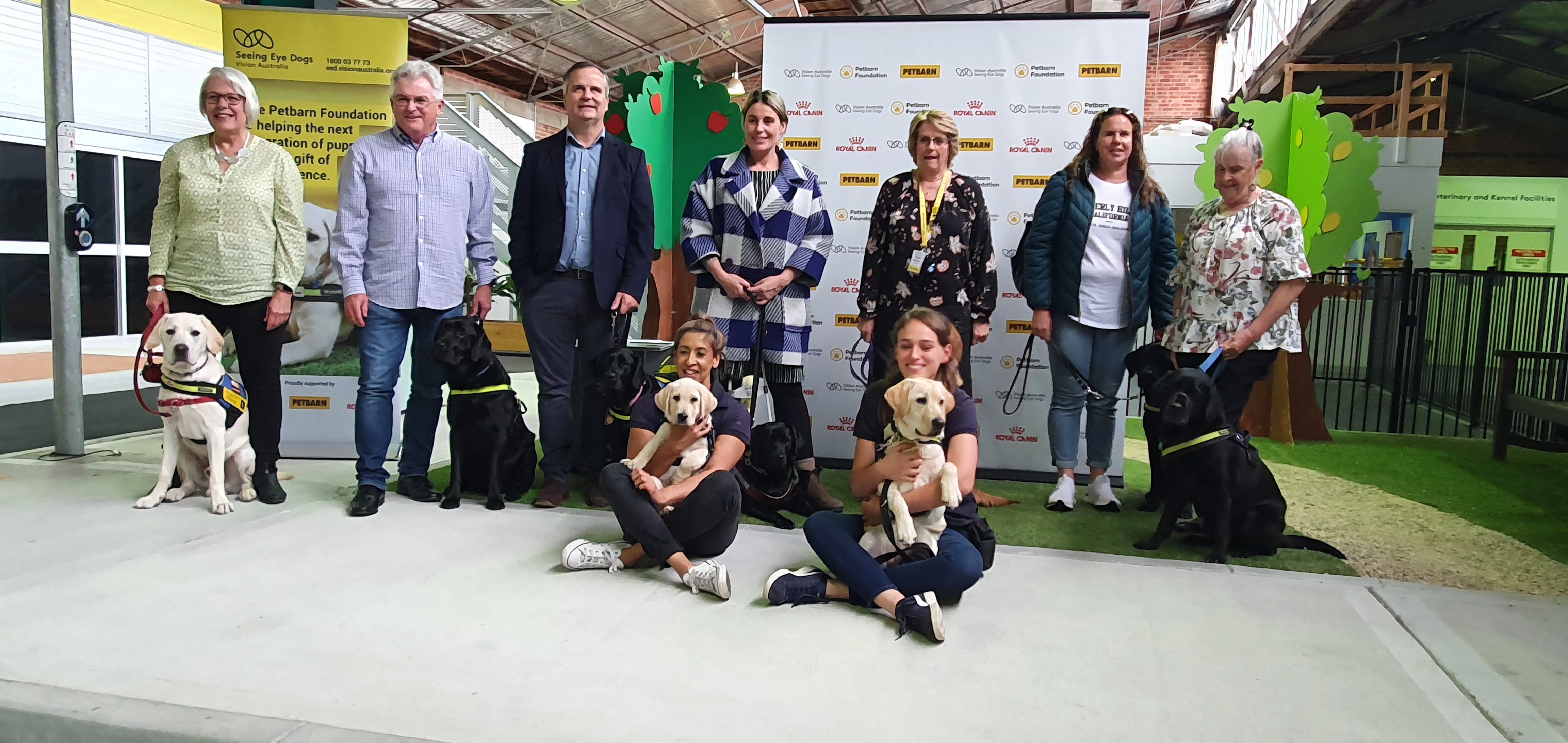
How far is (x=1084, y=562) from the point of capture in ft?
9.73

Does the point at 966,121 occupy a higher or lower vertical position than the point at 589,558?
higher

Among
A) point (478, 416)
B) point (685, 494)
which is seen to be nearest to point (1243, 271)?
point (685, 494)

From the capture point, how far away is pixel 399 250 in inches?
135

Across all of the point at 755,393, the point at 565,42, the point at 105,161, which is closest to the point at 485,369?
the point at 755,393

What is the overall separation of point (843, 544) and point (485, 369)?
1.74m

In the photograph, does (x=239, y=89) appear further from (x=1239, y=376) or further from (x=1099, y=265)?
(x=1239, y=376)

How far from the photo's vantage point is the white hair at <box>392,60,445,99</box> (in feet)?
11.0

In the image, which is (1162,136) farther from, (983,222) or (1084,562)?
(1084,562)

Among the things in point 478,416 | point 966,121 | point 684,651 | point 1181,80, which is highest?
point 1181,80

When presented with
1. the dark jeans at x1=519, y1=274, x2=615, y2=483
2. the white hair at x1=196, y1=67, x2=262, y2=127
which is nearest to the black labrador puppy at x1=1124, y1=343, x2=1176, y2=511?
the dark jeans at x1=519, y1=274, x2=615, y2=483

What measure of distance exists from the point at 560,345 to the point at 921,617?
6.60 feet

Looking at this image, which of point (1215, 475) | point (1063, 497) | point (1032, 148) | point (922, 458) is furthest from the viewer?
point (1032, 148)

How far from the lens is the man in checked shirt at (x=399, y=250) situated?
11.1 ft

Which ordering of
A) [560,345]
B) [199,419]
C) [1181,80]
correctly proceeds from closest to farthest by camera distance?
[199,419]
[560,345]
[1181,80]
